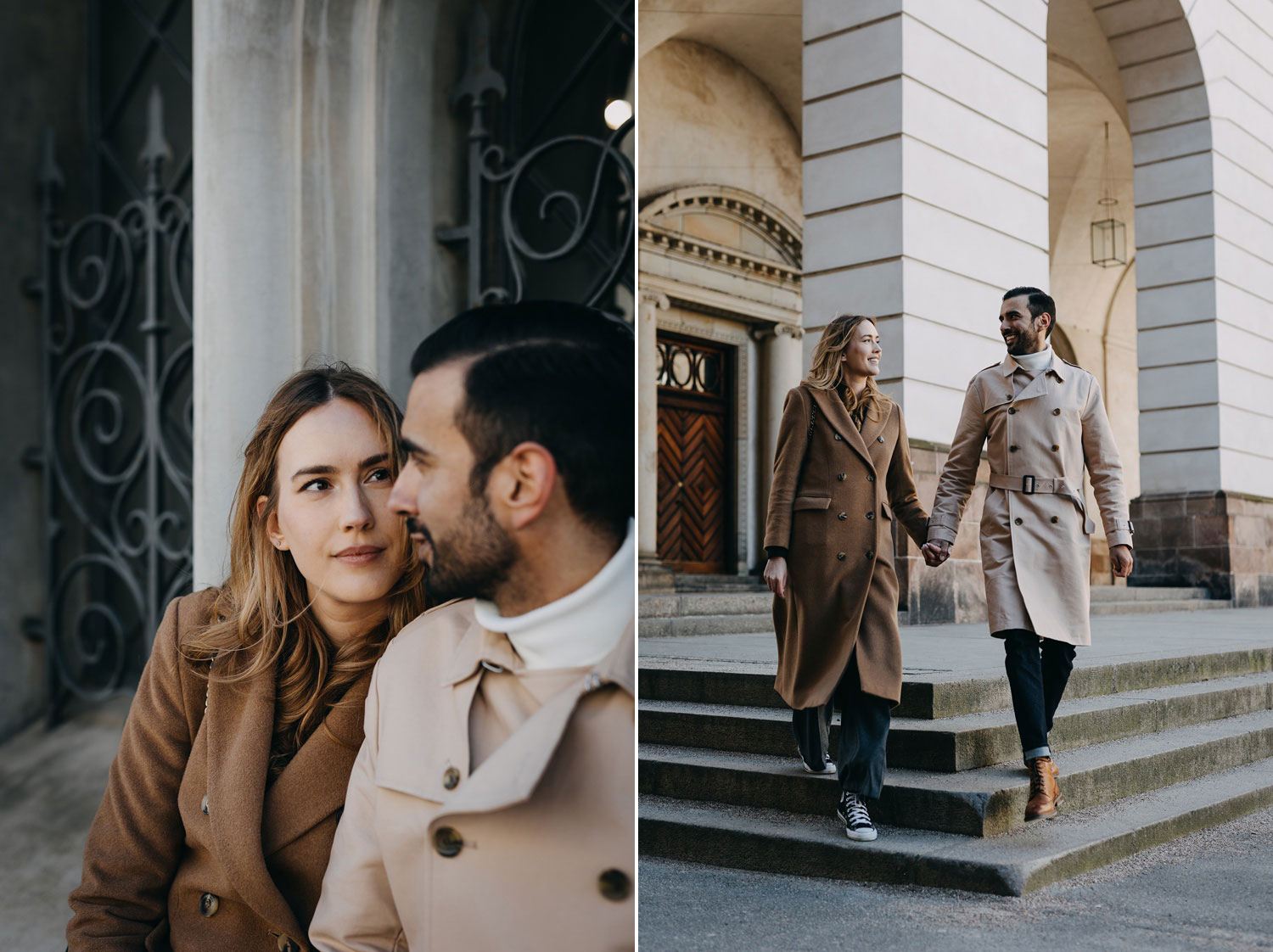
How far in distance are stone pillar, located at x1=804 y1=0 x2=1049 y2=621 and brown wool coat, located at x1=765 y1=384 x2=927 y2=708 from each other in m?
4.33

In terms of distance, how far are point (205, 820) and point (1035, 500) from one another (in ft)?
10.6

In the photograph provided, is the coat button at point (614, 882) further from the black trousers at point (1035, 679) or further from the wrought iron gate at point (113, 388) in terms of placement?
the black trousers at point (1035, 679)

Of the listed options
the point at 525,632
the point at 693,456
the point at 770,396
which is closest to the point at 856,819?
the point at 525,632

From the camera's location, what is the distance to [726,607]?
888cm

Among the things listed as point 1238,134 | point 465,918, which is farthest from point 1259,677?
point 1238,134

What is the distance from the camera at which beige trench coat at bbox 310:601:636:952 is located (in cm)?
183

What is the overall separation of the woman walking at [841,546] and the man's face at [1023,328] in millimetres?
538

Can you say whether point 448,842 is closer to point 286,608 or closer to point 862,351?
point 286,608

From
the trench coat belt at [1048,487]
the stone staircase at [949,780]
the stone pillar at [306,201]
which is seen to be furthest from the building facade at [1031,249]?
the stone pillar at [306,201]

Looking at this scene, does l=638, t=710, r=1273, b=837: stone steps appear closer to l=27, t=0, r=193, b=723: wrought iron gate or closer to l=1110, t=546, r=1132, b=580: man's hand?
l=1110, t=546, r=1132, b=580: man's hand

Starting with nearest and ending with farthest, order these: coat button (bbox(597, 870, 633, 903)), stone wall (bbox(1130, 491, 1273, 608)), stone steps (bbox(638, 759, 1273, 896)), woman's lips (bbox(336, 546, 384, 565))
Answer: coat button (bbox(597, 870, 633, 903)) < woman's lips (bbox(336, 546, 384, 565)) < stone steps (bbox(638, 759, 1273, 896)) < stone wall (bbox(1130, 491, 1273, 608))

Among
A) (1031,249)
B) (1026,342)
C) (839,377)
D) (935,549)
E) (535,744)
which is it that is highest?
(1031,249)

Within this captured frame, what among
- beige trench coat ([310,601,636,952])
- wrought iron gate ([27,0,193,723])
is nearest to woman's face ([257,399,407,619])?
beige trench coat ([310,601,636,952])

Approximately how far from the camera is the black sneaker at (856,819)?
4039 millimetres
